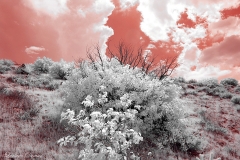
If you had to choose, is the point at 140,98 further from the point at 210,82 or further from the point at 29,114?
the point at 210,82

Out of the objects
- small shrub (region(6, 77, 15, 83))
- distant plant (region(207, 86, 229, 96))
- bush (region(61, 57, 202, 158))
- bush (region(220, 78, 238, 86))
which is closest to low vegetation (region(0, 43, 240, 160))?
bush (region(61, 57, 202, 158))

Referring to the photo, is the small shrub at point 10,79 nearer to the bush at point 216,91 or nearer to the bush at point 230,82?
the bush at point 216,91

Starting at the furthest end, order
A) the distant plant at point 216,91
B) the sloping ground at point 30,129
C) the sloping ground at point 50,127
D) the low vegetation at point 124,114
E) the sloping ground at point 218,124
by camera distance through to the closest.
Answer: the distant plant at point 216,91
the sloping ground at point 218,124
the low vegetation at point 124,114
the sloping ground at point 50,127
the sloping ground at point 30,129

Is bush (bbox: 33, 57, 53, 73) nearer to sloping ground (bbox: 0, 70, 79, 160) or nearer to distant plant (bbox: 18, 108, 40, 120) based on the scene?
sloping ground (bbox: 0, 70, 79, 160)

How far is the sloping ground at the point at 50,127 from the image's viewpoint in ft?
24.0

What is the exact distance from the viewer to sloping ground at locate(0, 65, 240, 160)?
7.32m

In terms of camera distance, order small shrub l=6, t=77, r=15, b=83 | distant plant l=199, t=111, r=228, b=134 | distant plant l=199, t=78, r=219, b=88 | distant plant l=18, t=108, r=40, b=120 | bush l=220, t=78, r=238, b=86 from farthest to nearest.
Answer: bush l=220, t=78, r=238, b=86 < distant plant l=199, t=78, r=219, b=88 < small shrub l=6, t=77, r=15, b=83 < distant plant l=199, t=111, r=228, b=134 < distant plant l=18, t=108, r=40, b=120

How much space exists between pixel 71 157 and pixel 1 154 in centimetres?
214

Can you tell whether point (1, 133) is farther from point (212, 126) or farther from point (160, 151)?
point (212, 126)

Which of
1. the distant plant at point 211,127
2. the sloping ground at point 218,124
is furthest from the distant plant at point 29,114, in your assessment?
the distant plant at point 211,127

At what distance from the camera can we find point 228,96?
20656mm

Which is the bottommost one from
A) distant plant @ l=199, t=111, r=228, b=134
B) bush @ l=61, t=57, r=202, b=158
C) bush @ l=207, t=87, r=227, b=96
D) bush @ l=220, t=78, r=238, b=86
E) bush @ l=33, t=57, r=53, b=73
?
distant plant @ l=199, t=111, r=228, b=134

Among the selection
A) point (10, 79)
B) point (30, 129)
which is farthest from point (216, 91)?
point (10, 79)

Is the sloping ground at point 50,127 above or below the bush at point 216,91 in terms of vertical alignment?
below
